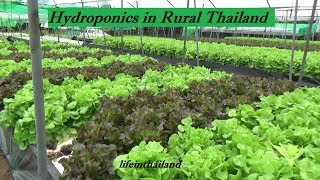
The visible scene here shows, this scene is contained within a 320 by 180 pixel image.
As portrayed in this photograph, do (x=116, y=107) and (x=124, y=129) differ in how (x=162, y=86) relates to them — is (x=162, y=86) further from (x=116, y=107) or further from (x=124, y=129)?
(x=124, y=129)

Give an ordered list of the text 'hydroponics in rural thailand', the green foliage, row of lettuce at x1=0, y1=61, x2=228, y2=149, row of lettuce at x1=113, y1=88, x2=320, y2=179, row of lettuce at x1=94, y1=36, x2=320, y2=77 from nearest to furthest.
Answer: row of lettuce at x1=113, y1=88, x2=320, y2=179, the green foliage, row of lettuce at x1=0, y1=61, x2=228, y2=149, the text 'hydroponics in rural thailand', row of lettuce at x1=94, y1=36, x2=320, y2=77

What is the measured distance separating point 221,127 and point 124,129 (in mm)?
768

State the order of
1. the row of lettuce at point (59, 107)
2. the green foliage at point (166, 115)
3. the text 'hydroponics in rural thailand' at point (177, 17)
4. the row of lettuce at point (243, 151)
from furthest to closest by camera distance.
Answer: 1. the text 'hydroponics in rural thailand' at point (177, 17)
2. the row of lettuce at point (59, 107)
3. the green foliage at point (166, 115)
4. the row of lettuce at point (243, 151)

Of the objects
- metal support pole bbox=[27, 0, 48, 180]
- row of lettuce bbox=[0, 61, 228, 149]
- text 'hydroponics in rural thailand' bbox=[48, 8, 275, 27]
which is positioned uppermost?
text 'hydroponics in rural thailand' bbox=[48, 8, 275, 27]

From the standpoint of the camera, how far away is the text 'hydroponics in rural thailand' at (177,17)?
13.2ft

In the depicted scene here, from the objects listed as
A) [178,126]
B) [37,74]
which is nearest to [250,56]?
[178,126]

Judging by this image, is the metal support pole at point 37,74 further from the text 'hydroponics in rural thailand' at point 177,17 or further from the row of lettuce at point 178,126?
the text 'hydroponics in rural thailand' at point 177,17

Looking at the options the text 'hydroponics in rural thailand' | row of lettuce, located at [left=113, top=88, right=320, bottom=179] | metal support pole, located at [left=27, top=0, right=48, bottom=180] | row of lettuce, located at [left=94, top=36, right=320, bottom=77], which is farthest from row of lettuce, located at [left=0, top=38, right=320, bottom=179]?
row of lettuce, located at [left=94, top=36, right=320, bottom=77]

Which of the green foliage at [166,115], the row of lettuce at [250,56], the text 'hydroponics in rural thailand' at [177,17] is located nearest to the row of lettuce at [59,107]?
the green foliage at [166,115]

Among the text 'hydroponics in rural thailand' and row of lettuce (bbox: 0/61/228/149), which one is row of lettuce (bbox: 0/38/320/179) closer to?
row of lettuce (bbox: 0/61/228/149)

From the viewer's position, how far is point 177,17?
427 cm

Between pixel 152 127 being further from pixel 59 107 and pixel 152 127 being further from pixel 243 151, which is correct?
pixel 59 107

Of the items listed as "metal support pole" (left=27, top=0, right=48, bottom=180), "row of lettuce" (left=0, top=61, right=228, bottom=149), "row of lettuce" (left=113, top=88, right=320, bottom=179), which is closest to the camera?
"metal support pole" (left=27, top=0, right=48, bottom=180)

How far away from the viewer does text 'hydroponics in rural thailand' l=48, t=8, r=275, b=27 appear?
13.2 ft
